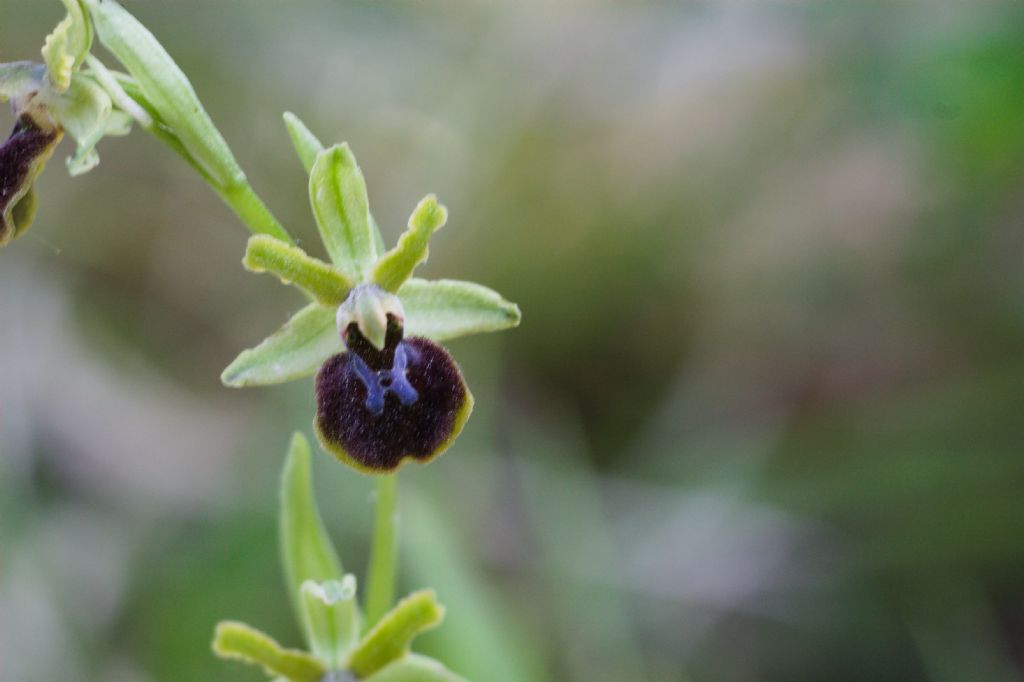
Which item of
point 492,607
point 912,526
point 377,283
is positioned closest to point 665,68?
point 912,526

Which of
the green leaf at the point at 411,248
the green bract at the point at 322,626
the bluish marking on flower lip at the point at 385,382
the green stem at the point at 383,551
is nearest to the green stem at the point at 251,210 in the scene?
the green leaf at the point at 411,248

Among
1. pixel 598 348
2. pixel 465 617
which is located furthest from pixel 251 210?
pixel 598 348

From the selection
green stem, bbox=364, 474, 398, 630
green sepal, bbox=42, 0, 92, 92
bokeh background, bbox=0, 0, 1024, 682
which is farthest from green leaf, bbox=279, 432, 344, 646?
green sepal, bbox=42, 0, 92, 92

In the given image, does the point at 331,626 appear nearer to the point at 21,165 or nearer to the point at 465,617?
the point at 465,617

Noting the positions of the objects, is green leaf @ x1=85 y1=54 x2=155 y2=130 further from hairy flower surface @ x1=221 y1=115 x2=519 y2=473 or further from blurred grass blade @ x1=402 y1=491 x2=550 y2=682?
blurred grass blade @ x1=402 y1=491 x2=550 y2=682

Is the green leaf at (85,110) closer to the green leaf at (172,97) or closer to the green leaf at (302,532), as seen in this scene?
the green leaf at (172,97)
